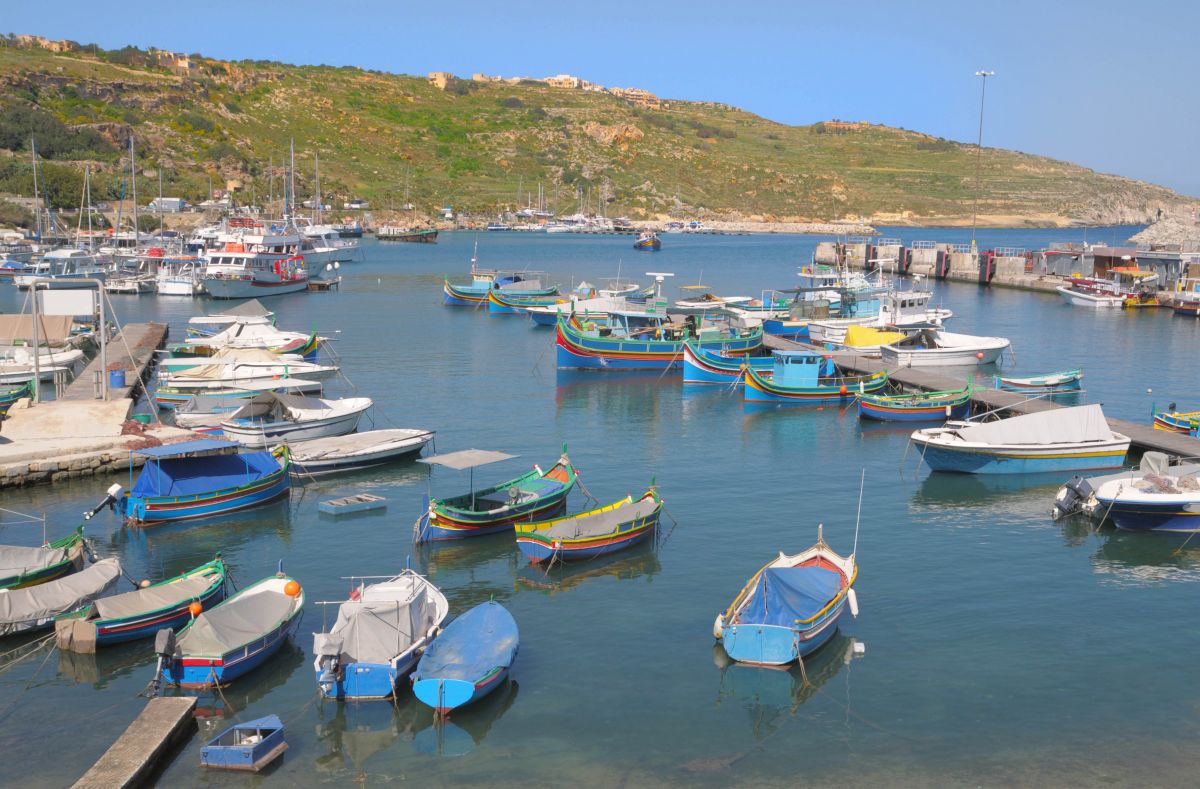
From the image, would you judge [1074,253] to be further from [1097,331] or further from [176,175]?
[176,175]

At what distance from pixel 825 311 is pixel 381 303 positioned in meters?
35.2

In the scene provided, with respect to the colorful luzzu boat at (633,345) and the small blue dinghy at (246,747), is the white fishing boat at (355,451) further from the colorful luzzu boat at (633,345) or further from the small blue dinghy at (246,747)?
the colorful luzzu boat at (633,345)

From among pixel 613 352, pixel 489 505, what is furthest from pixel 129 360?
pixel 489 505

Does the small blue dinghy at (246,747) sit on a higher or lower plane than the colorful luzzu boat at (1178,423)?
lower

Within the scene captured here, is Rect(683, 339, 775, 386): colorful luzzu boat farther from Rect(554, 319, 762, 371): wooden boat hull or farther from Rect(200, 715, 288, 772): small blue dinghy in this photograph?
Rect(200, 715, 288, 772): small blue dinghy

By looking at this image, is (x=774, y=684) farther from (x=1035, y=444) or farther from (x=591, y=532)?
(x=1035, y=444)

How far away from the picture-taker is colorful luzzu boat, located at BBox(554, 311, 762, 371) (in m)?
53.6

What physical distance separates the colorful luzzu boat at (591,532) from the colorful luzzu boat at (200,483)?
8.67 meters

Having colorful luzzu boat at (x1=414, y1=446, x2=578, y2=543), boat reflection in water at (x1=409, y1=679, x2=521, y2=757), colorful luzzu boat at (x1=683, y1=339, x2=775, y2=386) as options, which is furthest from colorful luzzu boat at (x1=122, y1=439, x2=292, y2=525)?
colorful luzzu boat at (x1=683, y1=339, x2=775, y2=386)

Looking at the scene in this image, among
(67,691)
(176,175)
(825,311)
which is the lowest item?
(67,691)

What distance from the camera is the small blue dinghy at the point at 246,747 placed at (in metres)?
17.5

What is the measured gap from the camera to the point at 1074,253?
4131 inches

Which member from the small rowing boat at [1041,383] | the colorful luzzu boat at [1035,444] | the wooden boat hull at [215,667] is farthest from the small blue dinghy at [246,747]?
the small rowing boat at [1041,383]

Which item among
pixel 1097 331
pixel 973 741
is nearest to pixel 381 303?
pixel 1097 331
